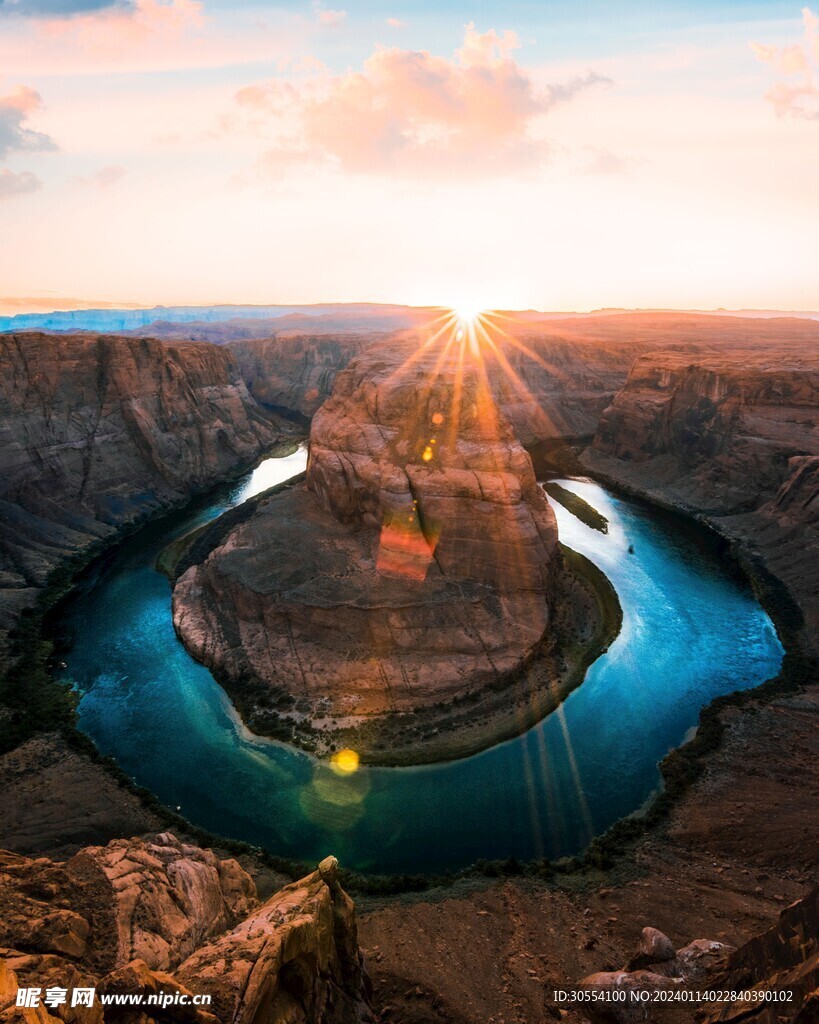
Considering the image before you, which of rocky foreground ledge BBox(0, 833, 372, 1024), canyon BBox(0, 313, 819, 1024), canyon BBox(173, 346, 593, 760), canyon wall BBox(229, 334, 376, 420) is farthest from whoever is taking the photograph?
canyon wall BBox(229, 334, 376, 420)

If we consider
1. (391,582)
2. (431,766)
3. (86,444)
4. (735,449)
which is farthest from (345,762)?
(735,449)

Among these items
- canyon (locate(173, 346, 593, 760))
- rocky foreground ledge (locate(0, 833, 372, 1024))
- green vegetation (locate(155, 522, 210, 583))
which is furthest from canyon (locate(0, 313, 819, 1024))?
green vegetation (locate(155, 522, 210, 583))

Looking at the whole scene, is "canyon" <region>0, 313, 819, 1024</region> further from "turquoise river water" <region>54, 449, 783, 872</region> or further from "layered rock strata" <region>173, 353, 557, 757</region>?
"turquoise river water" <region>54, 449, 783, 872</region>

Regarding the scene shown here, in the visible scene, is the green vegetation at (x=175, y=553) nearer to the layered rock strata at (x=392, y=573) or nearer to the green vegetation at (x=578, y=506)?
the layered rock strata at (x=392, y=573)

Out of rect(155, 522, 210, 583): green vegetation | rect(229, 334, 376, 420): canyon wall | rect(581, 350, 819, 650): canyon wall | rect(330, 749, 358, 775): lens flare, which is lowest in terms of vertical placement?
rect(330, 749, 358, 775): lens flare

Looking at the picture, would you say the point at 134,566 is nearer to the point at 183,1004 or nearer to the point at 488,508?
the point at 488,508

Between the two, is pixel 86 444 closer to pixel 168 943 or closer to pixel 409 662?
pixel 409 662

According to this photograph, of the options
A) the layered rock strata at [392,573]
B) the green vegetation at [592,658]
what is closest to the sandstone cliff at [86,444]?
the green vegetation at [592,658]
